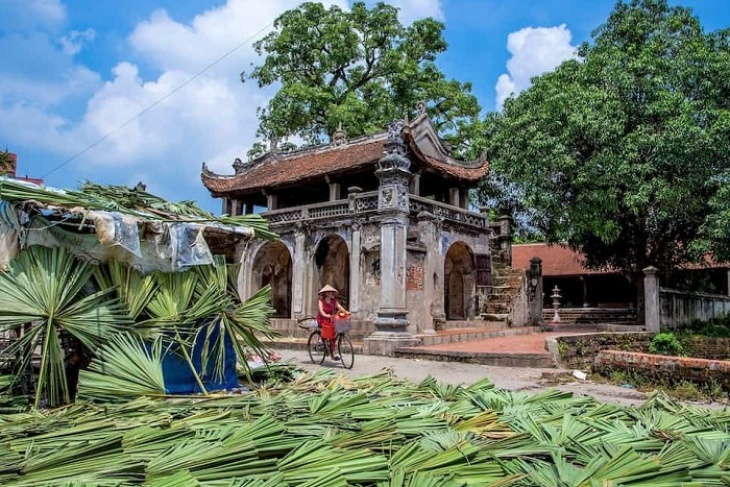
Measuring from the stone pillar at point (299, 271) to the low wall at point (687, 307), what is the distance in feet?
33.3

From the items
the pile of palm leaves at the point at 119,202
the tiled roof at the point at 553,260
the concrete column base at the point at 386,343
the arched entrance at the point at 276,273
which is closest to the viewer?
the pile of palm leaves at the point at 119,202

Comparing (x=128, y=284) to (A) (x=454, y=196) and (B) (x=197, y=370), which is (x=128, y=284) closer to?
(B) (x=197, y=370)

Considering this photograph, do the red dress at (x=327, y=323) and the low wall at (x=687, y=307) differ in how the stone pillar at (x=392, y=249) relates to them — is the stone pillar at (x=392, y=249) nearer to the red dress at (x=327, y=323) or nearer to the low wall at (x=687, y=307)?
the red dress at (x=327, y=323)

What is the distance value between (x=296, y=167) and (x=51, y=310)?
15842 millimetres

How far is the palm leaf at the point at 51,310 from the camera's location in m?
4.83

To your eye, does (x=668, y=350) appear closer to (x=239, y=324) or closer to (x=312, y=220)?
(x=312, y=220)

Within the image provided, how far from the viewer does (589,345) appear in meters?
12.4

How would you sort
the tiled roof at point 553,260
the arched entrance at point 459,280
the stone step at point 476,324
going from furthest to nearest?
the tiled roof at point 553,260 < the arched entrance at point 459,280 < the stone step at point 476,324

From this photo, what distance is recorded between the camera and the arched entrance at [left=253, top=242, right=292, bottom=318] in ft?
63.7

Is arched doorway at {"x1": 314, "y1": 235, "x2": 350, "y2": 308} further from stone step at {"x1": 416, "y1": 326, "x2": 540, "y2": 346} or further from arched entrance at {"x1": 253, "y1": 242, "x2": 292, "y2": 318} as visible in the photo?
stone step at {"x1": 416, "y1": 326, "x2": 540, "y2": 346}

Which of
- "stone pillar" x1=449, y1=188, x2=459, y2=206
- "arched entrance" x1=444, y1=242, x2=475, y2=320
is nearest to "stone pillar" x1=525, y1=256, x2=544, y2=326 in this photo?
"arched entrance" x1=444, y1=242, x2=475, y2=320

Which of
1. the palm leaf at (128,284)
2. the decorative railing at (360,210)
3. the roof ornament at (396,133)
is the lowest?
the palm leaf at (128,284)

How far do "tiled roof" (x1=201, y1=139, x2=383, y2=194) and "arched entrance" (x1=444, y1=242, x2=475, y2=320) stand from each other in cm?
417

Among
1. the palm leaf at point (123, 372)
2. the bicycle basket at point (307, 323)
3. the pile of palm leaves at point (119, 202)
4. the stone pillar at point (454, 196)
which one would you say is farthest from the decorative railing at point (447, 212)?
the palm leaf at point (123, 372)
